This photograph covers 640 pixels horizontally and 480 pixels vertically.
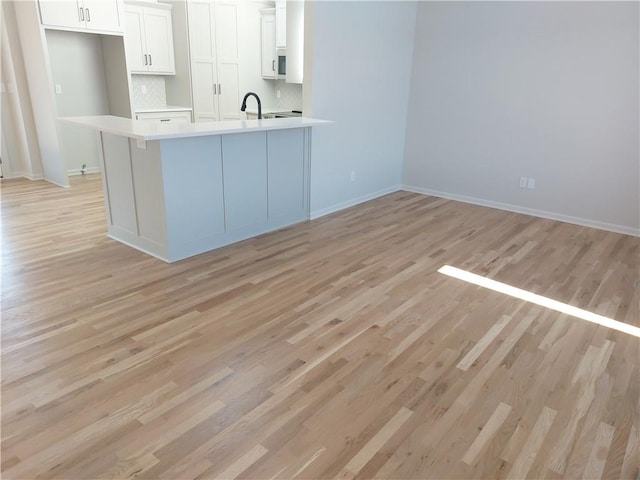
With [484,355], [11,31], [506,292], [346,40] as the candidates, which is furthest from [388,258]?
[11,31]

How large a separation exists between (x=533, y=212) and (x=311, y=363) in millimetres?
3933

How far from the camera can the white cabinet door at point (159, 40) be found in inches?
249

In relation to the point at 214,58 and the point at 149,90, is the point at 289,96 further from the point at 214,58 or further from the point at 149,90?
the point at 149,90

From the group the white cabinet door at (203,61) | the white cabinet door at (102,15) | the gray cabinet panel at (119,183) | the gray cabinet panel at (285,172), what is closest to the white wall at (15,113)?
the white cabinet door at (102,15)

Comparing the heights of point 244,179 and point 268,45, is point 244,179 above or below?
below

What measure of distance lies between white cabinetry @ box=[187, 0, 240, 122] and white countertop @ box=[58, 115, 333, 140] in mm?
3253

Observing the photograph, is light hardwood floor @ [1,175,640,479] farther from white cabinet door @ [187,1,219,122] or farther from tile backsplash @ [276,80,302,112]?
tile backsplash @ [276,80,302,112]

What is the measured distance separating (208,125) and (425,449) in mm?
2939

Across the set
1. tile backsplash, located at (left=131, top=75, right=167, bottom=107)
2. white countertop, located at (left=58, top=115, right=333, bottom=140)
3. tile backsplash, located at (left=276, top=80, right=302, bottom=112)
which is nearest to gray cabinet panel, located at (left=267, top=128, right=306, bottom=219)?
white countertop, located at (left=58, top=115, right=333, bottom=140)

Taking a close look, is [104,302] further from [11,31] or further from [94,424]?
[11,31]

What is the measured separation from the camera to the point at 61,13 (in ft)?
16.8

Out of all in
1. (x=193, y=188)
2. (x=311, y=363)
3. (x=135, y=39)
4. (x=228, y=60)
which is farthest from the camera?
(x=228, y=60)

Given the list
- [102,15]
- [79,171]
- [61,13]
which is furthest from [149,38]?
[79,171]

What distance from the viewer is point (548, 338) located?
267cm
